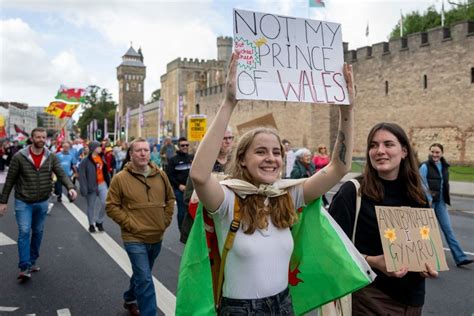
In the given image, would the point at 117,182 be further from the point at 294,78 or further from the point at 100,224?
the point at 100,224

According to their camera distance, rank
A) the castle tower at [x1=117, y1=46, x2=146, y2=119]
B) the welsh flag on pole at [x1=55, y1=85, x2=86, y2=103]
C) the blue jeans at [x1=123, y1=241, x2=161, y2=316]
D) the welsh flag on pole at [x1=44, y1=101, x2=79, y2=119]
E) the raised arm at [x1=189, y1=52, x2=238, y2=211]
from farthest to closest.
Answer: the castle tower at [x1=117, y1=46, x2=146, y2=119]
the welsh flag on pole at [x1=55, y1=85, x2=86, y2=103]
the welsh flag on pole at [x1=44, y1=101, x2=79, y2=119]
the blue jeans at [x1=123, y1=241, x2=161, y2=316]
the raised arm at [x1=189, y1=52, x2=238, y2=211]

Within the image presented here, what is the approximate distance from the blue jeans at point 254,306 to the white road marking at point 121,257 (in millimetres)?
2388

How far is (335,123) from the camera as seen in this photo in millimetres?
35500

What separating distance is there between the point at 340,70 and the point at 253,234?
3.30 feet

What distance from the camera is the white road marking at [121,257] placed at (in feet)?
15.4

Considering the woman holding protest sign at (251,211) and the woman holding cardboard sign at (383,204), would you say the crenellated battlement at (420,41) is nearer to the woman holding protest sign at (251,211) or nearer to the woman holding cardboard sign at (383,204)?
the woman holding cardboard sign at (383,204)

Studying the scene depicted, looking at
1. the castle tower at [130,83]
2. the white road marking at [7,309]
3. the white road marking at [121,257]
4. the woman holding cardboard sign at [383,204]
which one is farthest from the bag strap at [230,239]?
the castle tower at [130,83]

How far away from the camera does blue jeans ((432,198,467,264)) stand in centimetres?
620

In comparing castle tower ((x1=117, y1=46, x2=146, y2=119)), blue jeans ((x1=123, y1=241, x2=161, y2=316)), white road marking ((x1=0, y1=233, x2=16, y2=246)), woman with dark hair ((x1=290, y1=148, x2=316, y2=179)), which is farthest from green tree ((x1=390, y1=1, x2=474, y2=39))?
castle tower ((x1=117, y1=46, x2=146, y2=119))

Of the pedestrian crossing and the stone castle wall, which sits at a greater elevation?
the stone castle wall

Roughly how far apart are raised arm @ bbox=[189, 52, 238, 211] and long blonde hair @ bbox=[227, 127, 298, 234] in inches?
6.2

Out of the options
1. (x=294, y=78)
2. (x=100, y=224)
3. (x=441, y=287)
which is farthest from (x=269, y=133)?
(x=100, y=224)

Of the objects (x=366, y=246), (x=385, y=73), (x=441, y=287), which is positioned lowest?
(x=441, y=287)

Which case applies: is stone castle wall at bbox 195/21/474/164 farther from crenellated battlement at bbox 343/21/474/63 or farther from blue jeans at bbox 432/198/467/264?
blue jeans at bbox 432/198/467/264
